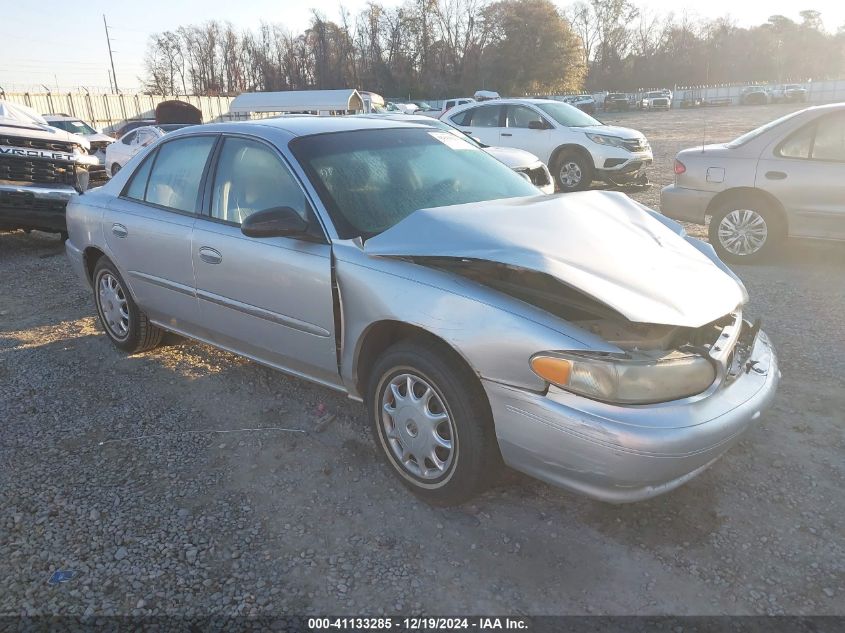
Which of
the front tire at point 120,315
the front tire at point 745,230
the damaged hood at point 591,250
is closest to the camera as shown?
the damaged hood at point 591,250

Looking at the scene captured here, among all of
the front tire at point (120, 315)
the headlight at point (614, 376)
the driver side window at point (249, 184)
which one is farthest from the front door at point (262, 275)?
the headlight at point (614, 376)

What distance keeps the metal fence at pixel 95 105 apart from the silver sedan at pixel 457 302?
1196 inches

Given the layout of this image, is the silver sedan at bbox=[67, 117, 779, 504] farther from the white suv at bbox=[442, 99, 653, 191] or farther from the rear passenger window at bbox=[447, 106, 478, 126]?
the rear passenger window at bbox=[447, 106, 478, 126]

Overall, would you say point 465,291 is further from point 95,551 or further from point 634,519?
point 95,551

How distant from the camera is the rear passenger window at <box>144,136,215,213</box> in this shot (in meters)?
3.86

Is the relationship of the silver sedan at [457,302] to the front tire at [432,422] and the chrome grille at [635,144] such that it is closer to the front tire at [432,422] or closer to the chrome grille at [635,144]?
the front tire at [432,422]

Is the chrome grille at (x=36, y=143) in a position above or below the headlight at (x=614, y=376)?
above

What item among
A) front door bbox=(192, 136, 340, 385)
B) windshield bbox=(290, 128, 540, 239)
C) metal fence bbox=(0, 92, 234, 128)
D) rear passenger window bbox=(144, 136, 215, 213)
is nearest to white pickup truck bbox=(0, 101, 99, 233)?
rear passenger window bbox=(144, 136, 215, 213)

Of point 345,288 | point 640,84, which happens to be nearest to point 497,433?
point 345,288

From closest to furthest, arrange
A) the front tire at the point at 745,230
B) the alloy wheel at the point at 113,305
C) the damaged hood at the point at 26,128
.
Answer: the alloy wheel at the point at 113,305, the front tire at the point at 745,230, the damaged hood at the point at 26,128

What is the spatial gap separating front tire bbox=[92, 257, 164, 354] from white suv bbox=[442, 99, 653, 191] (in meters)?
8.89

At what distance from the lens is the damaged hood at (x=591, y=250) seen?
96.0 inches

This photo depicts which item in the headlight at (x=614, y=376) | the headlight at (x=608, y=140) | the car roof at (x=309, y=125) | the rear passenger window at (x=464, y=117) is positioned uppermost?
the car roof at (x=309, y=125)

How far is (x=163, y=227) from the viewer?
3.94m
